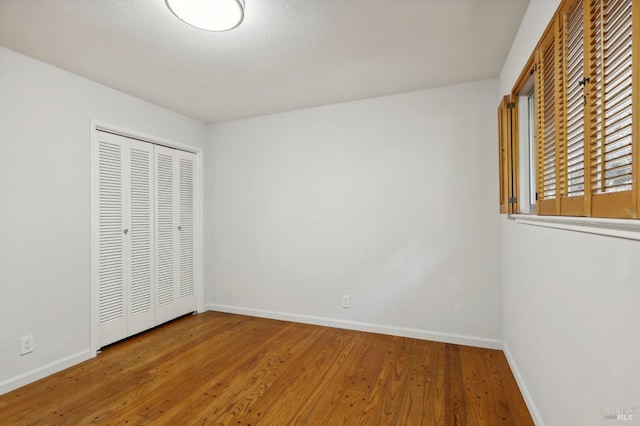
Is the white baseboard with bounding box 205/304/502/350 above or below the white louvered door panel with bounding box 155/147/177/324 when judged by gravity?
below

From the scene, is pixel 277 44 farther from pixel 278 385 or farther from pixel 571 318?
pixel 278 385

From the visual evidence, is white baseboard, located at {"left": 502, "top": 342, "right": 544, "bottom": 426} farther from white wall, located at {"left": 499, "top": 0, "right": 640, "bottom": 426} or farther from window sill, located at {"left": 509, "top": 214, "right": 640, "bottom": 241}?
window sill, located at {"left": 509, "top": 214, "right": 640, "bottom": 241}

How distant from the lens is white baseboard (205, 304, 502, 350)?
110 inches

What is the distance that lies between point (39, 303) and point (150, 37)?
7.09 feet

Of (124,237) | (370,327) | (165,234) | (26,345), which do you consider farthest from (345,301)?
(26,345)

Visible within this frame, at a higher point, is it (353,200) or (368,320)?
(353,200)

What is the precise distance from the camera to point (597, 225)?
1.03m

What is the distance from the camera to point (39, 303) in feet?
7.72

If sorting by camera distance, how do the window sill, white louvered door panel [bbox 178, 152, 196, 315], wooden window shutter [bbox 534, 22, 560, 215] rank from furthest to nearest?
white louvered door panel [bbox 178, 152, 196, 315] → wooden window shutter [bbox 534, 22, 560, 215] → the window sill

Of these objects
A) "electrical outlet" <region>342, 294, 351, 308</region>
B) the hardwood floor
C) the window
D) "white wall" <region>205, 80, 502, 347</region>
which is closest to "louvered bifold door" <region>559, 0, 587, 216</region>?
the window

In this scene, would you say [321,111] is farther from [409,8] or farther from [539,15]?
[539,15]

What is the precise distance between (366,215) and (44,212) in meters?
2.77

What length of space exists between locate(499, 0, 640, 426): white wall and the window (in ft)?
0.44

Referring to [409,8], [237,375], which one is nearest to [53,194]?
[237,375]
